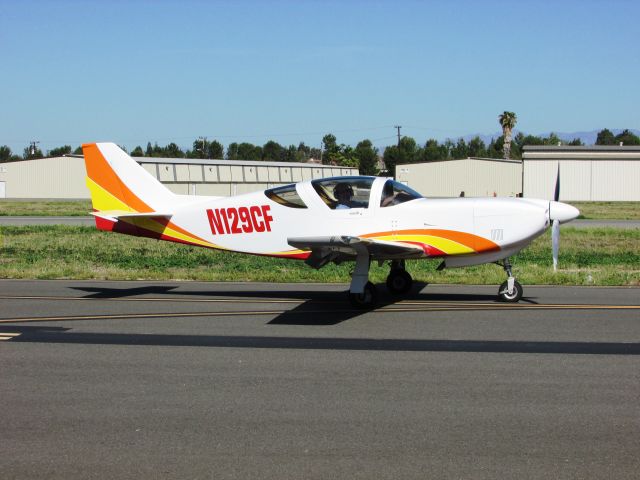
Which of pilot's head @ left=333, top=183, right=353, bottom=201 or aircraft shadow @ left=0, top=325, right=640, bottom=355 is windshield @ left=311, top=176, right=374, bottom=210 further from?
aircraft shadow @ left=0, top=325, right=640, bottom=355

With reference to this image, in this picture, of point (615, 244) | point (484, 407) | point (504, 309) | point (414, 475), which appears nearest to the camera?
point (414, 475)

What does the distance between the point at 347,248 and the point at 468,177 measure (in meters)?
72.1

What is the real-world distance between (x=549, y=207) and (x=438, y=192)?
7032 centimetres

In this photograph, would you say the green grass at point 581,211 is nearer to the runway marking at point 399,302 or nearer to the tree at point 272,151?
the runway marking at point 399,302

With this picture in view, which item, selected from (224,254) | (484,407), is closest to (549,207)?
(484,407)

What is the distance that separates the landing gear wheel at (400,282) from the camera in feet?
46.9

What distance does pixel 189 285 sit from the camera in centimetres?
1652

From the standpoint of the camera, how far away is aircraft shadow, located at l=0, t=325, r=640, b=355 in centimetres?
944

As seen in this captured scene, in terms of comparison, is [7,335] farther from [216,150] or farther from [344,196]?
[216,150]

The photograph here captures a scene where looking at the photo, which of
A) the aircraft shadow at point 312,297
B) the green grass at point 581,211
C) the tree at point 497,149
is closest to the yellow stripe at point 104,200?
the aircraft shadow at point 312,297

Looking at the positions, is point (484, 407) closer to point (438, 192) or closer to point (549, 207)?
point (549, 207)

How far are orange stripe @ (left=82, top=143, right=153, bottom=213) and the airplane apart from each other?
0.69 ft

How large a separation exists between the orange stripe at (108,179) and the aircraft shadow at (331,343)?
15.3 ft

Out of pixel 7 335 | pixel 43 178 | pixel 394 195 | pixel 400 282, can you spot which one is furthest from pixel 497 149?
pixel 7 335
